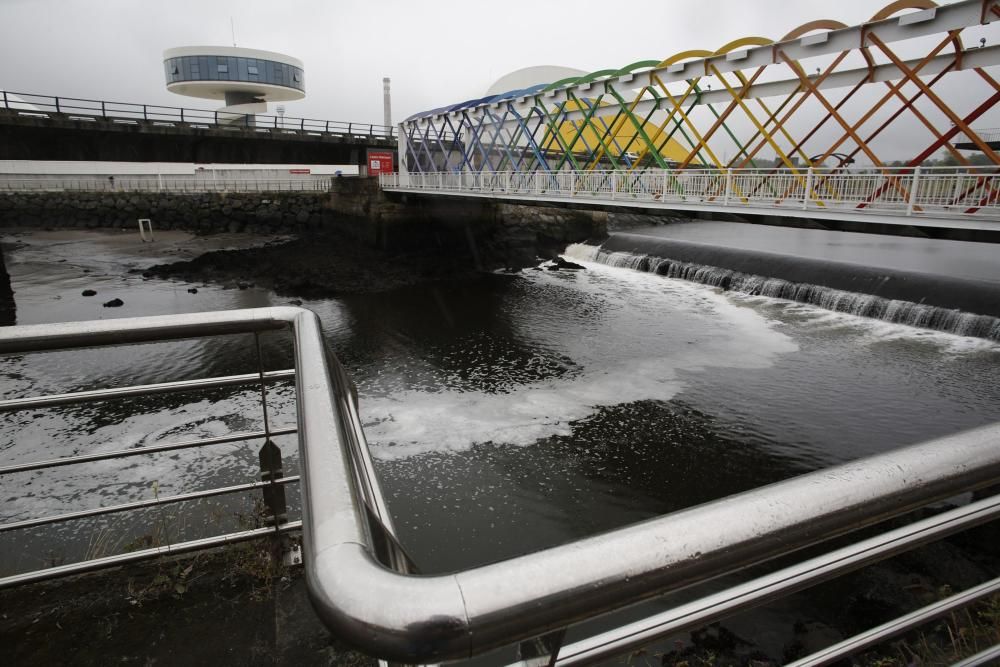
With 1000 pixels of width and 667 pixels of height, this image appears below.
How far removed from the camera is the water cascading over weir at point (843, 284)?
16188 mm

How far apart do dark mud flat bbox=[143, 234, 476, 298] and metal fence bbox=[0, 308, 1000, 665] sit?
21.9 m

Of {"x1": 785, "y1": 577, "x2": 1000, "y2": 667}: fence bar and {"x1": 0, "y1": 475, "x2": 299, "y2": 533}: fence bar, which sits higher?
{"x1": 785, "y1": 577, "x2": 1000, "y2": 667}: fence bar

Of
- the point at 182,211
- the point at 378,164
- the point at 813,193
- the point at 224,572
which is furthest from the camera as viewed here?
the point at 182,211

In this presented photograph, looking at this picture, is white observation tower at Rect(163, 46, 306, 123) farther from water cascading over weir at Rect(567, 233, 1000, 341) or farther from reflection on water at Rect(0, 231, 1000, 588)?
water cascading over weir at Rect(567, 233, 1000, 341)

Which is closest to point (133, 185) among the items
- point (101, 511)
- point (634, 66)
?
point (634, 66)

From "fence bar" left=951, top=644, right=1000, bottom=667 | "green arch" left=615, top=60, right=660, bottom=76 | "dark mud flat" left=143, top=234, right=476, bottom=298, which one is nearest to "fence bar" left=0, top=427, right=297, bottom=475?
"fence bar" left=951, top=644, right=1000, bottom=667

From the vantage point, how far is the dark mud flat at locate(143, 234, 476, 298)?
76.3ft

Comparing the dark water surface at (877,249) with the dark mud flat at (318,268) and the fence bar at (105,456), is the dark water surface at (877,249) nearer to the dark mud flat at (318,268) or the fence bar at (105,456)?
the dark mud flat at (318,268)

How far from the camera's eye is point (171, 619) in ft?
7.77

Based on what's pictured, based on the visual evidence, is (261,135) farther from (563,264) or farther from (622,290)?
(622,290)

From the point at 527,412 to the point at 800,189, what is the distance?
886cm

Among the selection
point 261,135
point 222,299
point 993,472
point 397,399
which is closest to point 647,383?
point 397,399

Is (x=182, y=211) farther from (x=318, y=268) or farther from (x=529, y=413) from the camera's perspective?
(x=529, y=413)

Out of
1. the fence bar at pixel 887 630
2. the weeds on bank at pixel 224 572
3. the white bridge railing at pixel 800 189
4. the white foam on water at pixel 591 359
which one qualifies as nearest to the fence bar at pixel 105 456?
the weeds on bank at pixel 224 572
